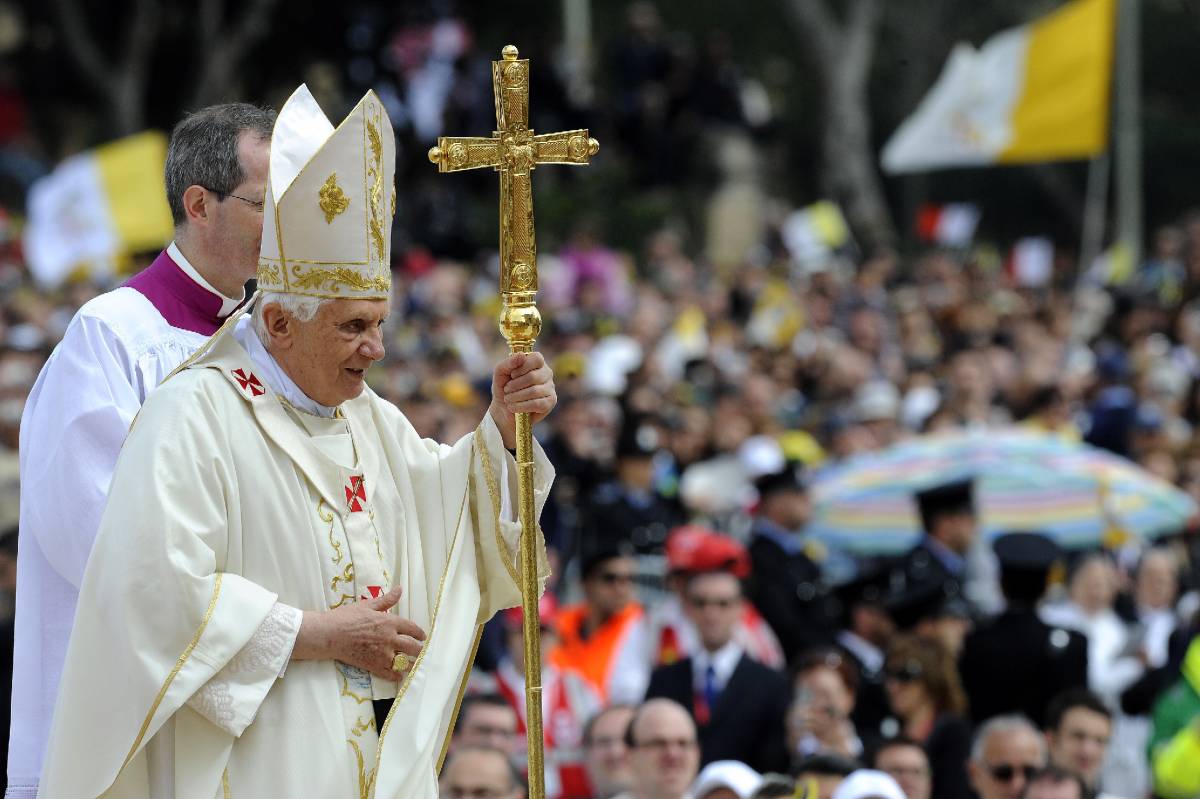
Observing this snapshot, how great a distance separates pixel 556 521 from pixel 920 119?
333 inches

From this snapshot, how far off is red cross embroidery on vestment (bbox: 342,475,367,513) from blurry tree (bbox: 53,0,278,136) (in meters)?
23.8

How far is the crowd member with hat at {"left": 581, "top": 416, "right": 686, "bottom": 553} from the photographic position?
10867 millimetres

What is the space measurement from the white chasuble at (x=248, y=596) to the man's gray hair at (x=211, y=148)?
44 centimetres

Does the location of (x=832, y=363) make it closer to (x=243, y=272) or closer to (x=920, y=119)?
(x=920, y=119)

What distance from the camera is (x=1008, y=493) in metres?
11.6

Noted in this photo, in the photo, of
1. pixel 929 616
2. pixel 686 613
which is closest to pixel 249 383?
pixel 686 613

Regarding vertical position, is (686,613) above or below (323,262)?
below

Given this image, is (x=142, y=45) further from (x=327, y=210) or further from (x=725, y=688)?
(x=327, y=210)

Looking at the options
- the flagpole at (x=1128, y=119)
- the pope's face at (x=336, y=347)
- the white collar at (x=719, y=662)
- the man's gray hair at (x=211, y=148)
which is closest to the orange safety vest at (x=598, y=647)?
the white collar at (x=719, y=662)

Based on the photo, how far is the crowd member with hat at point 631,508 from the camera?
10867mm

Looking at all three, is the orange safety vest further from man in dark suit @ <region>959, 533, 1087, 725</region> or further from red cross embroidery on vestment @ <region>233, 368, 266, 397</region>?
red cross embroidery on vestment @ <region>233, 368, 266, 397</region>

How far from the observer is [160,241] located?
17.4 m

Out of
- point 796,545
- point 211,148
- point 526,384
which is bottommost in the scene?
point 796,545

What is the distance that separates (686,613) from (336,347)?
16.8 feet
